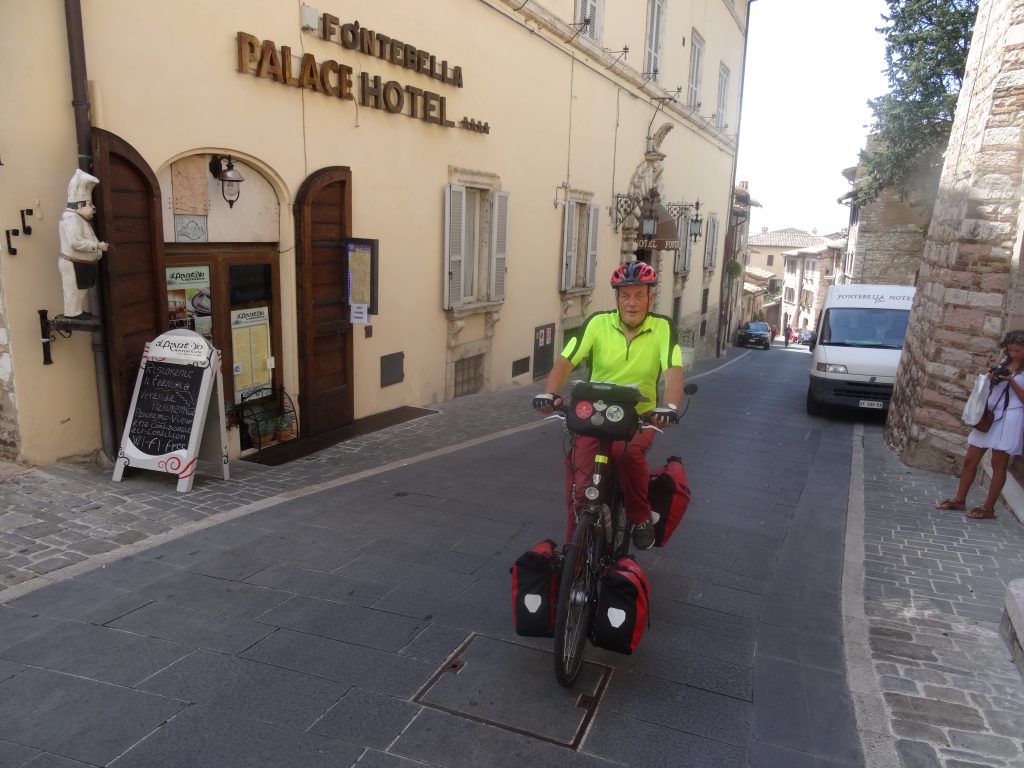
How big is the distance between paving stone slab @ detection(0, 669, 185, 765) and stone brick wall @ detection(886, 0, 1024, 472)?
304 inches

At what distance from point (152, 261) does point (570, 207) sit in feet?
30.4

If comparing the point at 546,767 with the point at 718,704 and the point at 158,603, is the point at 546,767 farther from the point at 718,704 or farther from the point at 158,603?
the point at 158,603

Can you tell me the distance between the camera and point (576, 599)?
3.31 metres

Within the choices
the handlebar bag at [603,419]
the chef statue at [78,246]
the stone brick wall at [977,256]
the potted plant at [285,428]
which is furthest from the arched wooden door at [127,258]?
the stone brick wall at [977,256]

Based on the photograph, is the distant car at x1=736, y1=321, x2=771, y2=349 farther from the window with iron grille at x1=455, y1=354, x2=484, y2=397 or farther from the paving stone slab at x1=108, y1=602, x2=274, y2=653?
the paving stone slab at x1=108, y1=602, x2=274, y2=653

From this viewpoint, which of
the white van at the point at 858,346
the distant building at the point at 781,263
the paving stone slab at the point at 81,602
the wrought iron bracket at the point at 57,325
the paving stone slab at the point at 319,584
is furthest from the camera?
the distant building at the point at 781,263

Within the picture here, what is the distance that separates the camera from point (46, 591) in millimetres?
4152

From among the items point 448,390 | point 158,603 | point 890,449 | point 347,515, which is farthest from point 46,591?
point 890,449

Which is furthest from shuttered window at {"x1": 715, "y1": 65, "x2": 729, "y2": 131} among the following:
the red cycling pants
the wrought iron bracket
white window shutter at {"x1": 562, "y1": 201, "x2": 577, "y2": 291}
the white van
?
the red cycling pants

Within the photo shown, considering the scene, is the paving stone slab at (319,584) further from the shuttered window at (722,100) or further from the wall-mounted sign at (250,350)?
the shuttered window at (722,100)

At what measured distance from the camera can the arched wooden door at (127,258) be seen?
19.0 ft

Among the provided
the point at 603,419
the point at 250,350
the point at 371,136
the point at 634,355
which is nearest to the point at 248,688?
the point at 603,419

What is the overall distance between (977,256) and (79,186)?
8195 millimetres

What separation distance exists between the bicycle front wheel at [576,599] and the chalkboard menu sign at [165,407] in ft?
12.5
